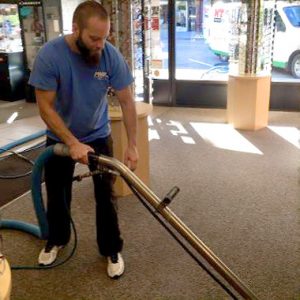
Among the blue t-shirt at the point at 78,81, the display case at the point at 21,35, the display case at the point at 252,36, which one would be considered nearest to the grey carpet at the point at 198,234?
the blue t-shirt at the point at 78,81

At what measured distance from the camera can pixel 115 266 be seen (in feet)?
7.24

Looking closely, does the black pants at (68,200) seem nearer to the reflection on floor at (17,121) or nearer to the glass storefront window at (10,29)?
the reflection on floor at (17,121)

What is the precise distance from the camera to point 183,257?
236cm

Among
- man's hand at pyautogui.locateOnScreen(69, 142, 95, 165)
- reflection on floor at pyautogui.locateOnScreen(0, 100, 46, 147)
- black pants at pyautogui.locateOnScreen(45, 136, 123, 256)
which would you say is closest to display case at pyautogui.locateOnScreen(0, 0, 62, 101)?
reflection on floor at pyautogui.locateOnScreen(0, 100, 46, 147)

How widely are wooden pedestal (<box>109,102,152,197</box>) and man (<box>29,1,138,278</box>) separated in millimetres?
763

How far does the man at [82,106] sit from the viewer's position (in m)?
1.72

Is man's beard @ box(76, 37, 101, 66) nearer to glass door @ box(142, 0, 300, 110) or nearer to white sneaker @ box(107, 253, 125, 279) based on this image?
white sneaker @ box(107, 253, 125, 279)

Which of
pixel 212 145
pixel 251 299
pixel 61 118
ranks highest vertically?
pixel 61 118

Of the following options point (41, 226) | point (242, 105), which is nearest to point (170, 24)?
point (242, 105)

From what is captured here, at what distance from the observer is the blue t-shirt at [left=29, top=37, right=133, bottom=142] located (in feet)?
5.90

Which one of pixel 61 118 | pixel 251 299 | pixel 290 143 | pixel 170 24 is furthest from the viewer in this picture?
pixel 170 24

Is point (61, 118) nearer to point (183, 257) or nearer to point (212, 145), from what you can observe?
point (183, 257)

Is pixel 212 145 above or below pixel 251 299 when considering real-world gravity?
below

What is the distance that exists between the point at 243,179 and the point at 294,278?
136cm
